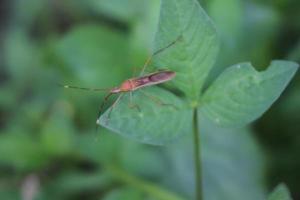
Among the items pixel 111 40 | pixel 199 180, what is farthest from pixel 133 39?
pixel 199 180

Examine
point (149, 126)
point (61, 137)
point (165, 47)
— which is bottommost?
point (61, 137)

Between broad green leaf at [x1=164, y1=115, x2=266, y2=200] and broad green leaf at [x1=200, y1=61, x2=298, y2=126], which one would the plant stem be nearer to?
broad green leaf at [x1=200, y1=61, x2=298, y2=126]

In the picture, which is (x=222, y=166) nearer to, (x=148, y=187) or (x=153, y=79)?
(x=148, y=187)

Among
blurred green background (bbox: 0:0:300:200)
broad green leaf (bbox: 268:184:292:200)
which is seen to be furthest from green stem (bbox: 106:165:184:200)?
broad green leaf (bbox: 268:184:292:200)

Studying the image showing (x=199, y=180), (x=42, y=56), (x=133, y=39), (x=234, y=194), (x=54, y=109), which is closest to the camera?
(x=199, y=180)

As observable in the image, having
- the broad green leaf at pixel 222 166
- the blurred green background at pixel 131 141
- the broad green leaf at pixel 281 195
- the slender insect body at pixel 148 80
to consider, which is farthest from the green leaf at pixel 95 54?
the broad green leaf at pixel 281 195

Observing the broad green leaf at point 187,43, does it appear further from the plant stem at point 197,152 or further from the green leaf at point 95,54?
the green leaf at point 95,54

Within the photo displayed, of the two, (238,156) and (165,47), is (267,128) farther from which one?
(165,47)
